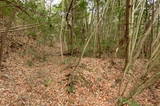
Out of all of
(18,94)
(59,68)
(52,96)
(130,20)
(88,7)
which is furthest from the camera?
(88,7)

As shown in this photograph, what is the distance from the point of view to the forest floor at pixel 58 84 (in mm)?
5836

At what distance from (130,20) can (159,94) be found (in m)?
3.95

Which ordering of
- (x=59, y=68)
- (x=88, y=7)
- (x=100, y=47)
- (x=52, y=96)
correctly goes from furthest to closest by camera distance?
(x=88, y=7), (x=100, y=47), (x=59, y=68), (x=52, y=96)

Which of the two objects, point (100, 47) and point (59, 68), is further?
point (100, 47)

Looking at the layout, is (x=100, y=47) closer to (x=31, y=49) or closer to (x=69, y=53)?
(x=69, y=53)

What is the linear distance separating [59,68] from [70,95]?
2.00 metres

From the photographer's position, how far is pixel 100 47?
10.5 m

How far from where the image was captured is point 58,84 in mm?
6770

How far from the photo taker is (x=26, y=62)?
8.66 meters

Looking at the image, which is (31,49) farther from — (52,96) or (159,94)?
(159,94)

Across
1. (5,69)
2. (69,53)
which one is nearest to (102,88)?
(5,69)

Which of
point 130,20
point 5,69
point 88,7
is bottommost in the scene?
point 5,69

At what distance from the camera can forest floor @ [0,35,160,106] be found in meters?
5.84

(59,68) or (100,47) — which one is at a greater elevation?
(100,47)
